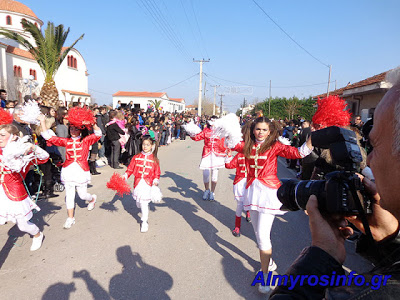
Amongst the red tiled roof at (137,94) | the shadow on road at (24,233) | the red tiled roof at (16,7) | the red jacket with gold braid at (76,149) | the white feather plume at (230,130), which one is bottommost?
the shadow on road at (24,233)

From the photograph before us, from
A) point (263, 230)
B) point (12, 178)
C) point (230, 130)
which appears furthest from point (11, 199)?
point (263, 230)

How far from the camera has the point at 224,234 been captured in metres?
4.50

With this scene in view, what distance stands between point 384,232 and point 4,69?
105ft

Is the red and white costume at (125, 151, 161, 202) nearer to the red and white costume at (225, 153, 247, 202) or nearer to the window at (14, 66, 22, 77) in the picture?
the red and white costume at (225, 153, 247, 202)

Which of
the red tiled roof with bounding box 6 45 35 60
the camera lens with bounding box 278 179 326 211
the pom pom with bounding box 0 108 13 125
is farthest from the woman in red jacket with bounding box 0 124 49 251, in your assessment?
the red tiled roof with bounding box 6 45 35 60

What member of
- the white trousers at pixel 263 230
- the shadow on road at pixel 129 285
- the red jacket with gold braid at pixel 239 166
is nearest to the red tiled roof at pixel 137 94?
the red jacket with gold braid at pixel 239 166

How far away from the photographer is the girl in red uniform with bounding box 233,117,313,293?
310 centimetres

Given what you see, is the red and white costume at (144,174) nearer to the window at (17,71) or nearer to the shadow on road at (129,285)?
the shadow on road at (129,285)

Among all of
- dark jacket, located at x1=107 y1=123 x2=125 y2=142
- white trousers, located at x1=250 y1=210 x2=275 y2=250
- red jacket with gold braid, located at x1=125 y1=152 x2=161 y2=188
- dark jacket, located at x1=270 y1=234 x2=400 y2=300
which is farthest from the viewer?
dark jacket, located at x1=107 y1=123 x2=125 y2=142

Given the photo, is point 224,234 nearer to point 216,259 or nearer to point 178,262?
point 216,259

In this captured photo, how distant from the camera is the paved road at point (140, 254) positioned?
298 cm

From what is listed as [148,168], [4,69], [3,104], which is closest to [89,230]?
[148,168]

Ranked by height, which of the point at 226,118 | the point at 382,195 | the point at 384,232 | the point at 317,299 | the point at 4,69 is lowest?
the point at 317,299

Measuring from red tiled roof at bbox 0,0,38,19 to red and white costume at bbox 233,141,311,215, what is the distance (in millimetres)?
44386
